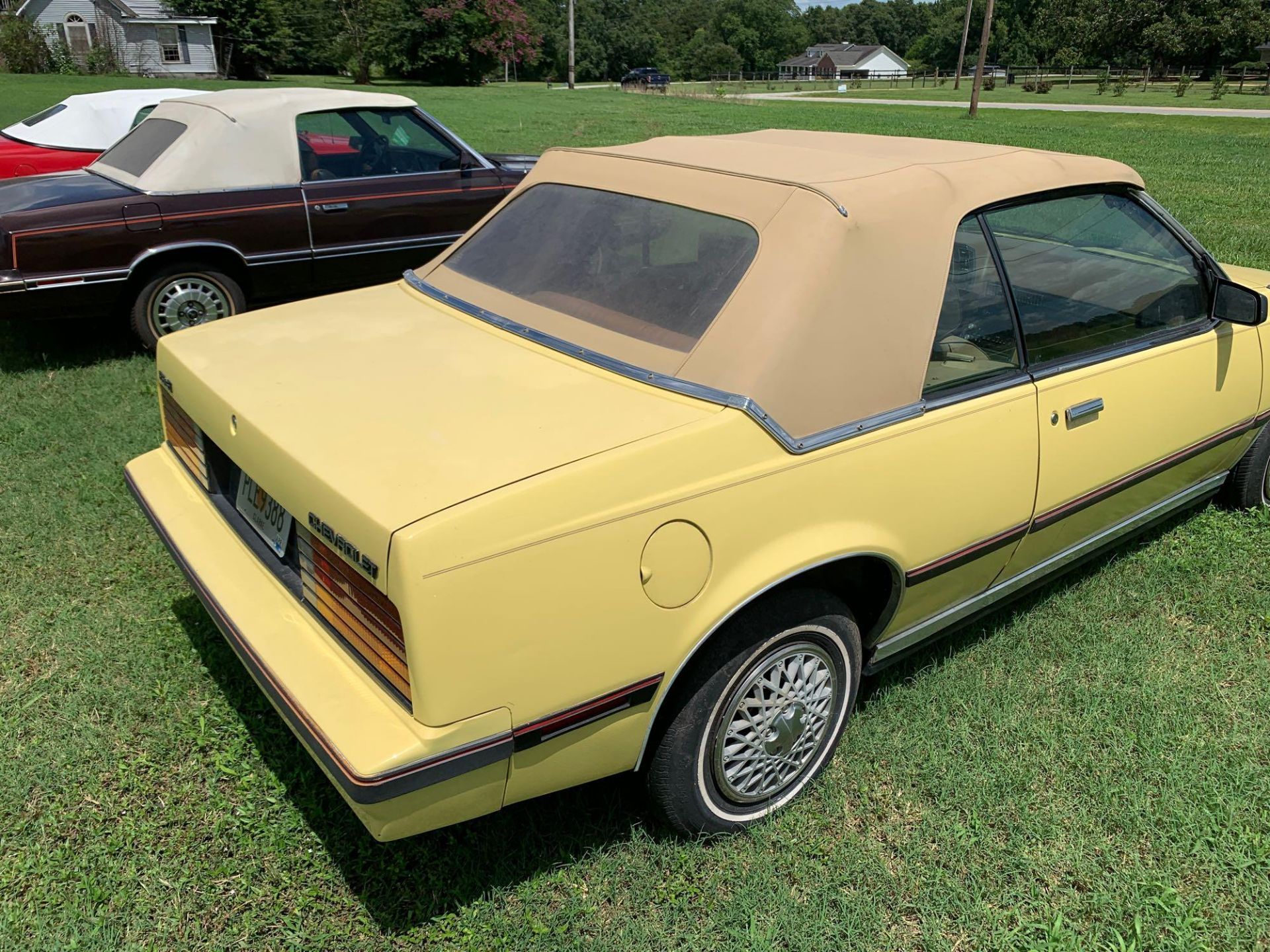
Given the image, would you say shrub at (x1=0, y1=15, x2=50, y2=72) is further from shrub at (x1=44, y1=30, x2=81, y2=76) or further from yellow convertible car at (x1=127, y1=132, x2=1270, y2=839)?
yellow convertible car at (x1=127, y1=132, x2=1270, y2=839)

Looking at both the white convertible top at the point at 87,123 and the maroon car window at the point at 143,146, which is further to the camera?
the white convertible top at the point at 87,123

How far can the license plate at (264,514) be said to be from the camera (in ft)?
8.03

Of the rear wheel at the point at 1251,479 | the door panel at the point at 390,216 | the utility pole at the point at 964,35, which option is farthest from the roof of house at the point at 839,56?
the rear wheel at the point at 1251,479

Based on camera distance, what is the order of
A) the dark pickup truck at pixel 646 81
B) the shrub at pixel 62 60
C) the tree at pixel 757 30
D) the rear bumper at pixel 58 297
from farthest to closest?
the tree at pixel 757 30
the dark pickup truck at pixel 646 81
the shrub at pixel 62 60
the rear bumper at pixel 58 297

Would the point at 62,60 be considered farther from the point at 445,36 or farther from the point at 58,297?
the point at 58,297

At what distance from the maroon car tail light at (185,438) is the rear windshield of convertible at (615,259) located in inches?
39.5

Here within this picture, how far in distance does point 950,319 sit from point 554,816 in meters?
1.79

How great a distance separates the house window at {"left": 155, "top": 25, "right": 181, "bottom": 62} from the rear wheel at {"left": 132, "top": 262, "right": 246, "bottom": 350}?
153 feet

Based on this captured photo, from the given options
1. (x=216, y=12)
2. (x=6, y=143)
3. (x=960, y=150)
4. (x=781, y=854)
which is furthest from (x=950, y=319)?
(x=216, y=12)

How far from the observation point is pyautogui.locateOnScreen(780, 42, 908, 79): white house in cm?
10494

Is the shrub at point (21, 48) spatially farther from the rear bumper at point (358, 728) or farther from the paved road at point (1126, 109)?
the rear bumper at point (358, 728)

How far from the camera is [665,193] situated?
290cm

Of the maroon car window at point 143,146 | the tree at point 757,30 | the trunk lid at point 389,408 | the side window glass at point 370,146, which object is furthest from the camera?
the tree at point 757,30

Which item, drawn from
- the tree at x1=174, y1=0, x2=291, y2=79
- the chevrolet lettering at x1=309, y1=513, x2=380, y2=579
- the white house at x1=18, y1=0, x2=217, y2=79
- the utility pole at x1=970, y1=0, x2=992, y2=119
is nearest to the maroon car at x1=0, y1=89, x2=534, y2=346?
the chevrolet lettering at x1=309, y1=513, x2=380, y2=579
